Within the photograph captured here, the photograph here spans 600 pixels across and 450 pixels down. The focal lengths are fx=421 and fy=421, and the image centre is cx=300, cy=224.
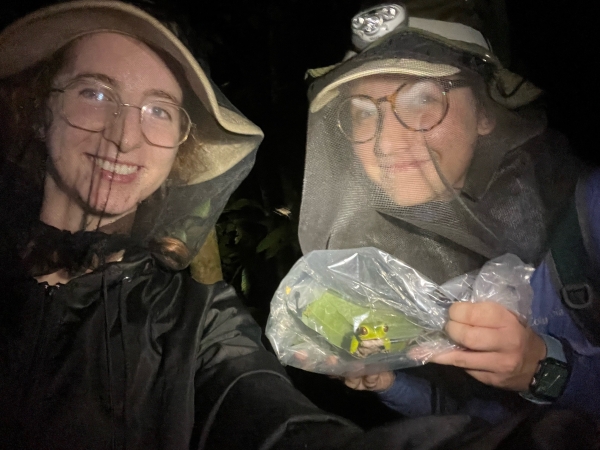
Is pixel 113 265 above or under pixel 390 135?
under

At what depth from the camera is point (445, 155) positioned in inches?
42.3

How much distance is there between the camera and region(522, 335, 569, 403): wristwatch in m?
0.94

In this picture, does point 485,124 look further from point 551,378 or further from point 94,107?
point 94,107

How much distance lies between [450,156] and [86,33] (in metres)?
1.07

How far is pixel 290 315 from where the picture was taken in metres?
1.13

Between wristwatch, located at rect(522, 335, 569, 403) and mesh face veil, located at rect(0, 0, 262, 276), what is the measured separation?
3.34 ft

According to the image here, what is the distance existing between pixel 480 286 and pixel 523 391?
0.27 meters

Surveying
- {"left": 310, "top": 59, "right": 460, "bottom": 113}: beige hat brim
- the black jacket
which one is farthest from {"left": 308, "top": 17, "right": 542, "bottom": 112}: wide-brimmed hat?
the black jacket

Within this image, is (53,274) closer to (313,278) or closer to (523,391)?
(313,278)

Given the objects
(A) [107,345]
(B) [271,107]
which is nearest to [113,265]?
(A) [107,345]

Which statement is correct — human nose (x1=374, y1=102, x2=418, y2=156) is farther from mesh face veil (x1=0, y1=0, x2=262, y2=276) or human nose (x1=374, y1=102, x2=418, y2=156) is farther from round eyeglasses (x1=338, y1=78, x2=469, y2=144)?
mesh face veil (x1=0, y1=0, x2=262, y2=276)

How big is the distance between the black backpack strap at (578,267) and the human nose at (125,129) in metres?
1.13

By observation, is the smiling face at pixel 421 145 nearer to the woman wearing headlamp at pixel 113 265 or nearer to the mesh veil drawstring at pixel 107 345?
the woman wearing headlamp at pixel 113 265

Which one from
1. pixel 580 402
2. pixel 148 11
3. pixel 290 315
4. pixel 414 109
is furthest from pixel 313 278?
pixel 148 11
